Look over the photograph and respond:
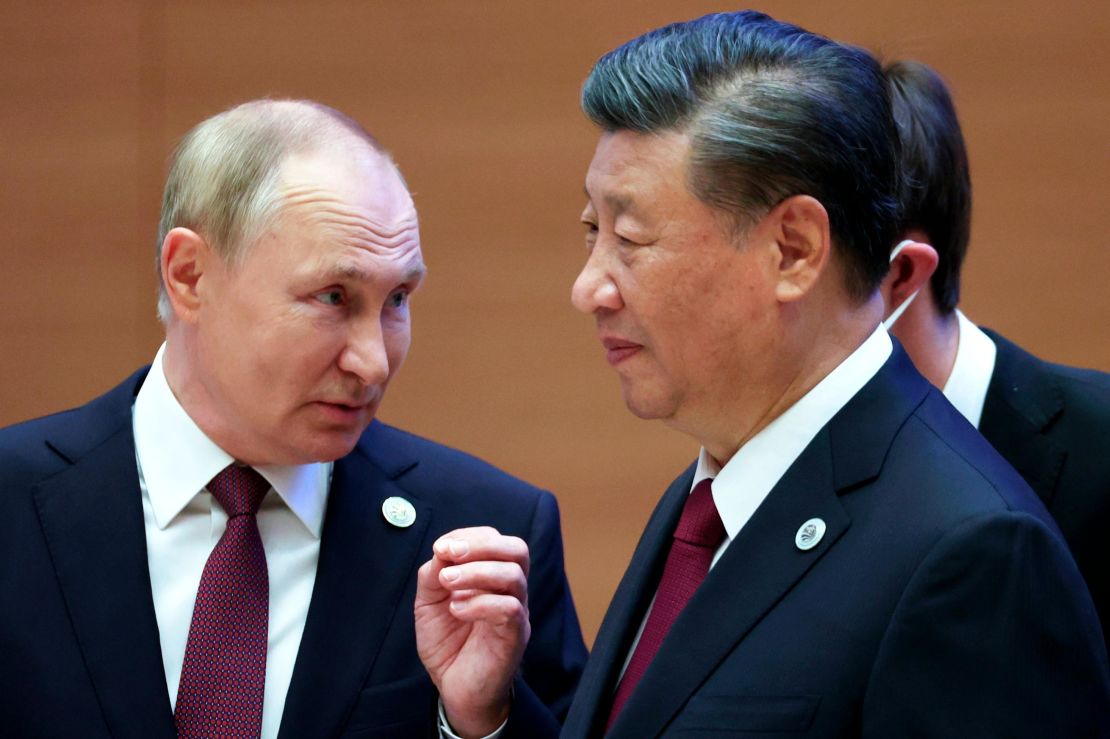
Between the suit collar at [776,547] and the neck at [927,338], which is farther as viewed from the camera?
the neck at [927,338]

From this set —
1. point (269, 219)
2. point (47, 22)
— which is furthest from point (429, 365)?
point (269, 219)

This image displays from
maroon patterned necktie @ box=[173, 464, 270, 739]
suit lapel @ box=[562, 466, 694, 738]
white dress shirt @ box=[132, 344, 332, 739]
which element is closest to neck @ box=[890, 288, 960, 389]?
suit lapel @ box=[562, 466, 694, 738]

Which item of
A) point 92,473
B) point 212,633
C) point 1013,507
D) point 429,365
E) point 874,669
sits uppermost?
point 1013,507

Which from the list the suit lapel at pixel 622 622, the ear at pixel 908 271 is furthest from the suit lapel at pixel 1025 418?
the suit lapel at pixel 622 622

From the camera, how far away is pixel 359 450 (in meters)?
2.54

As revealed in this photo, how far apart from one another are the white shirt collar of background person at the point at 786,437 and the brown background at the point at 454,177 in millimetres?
2157

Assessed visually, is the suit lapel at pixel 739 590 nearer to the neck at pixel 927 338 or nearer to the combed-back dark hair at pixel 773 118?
the combed-back dark hair at pixel 773 118

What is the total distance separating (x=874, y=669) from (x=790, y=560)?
0.21 metres

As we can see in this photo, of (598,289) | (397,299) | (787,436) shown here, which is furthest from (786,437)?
(397,299)

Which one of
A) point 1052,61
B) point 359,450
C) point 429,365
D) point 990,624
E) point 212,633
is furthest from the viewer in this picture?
point 429,365

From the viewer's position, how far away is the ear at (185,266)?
7.68ft

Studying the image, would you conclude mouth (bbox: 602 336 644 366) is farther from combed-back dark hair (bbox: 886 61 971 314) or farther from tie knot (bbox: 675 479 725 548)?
combed-back dark hair (bbox: 886 61 971 314)

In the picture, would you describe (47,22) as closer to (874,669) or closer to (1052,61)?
(1052,61)

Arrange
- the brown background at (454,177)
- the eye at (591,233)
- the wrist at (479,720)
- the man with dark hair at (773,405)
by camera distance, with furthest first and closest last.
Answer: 1. the brown background at (454,177)
2. the wrist at (479,720)
3. the eye at (591,233)
4. the man with dark hair at (773,405)
